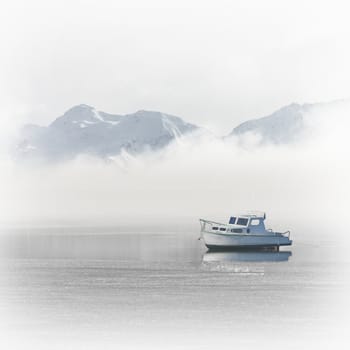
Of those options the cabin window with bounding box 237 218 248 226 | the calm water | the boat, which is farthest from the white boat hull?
the cabin window with bounding box 237 218 248 226

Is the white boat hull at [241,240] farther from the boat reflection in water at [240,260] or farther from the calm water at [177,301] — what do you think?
the calm water at [177,301]

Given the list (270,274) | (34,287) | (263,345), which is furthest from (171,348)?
(270,274)

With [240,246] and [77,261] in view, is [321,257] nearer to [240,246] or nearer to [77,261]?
[240,246]

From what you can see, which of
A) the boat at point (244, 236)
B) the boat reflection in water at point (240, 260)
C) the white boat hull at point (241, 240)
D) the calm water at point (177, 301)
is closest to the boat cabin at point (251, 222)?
the boat at point (244, 236)

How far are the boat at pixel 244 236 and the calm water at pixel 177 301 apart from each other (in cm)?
223

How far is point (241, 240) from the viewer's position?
120375 millimetres

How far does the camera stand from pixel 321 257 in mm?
120250

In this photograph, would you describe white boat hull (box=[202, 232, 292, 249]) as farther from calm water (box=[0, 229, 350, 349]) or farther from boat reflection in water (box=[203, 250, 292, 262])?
calm water (box=[0, 229, 350, 349])

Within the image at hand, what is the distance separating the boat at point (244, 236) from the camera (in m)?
121

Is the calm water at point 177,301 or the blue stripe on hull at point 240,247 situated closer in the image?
the calm water at point 177,301

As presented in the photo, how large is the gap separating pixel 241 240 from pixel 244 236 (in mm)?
764

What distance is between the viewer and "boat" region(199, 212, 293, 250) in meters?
121

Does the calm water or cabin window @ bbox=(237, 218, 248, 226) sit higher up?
cabin window @ bbox=(237, 218, 248, 226)

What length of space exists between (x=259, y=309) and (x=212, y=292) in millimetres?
9659
